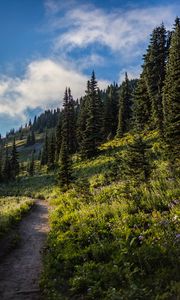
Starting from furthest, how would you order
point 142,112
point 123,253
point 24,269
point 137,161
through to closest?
point 142,112
point 137,161
point 24,269
point 123,253

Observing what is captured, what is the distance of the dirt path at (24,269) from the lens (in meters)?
7.87

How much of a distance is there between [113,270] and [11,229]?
31.8ft

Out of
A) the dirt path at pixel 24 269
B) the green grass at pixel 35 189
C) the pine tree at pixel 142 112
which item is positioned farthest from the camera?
the pine tree at pixel 142 112

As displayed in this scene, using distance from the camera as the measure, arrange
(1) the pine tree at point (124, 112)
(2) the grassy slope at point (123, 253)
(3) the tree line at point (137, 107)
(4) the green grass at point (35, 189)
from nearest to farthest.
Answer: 1. (2) the grassy slope at point (123, 253)
2. (3) the tree line at point (137, 107)
3. (4) the green grass at point (35, 189)
4. (1) the pine tree at point (124, 112)

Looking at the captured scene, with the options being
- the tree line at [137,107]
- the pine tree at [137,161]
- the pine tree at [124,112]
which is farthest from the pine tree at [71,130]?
the pine tree at [137,161]

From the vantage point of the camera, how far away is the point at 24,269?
9914 millimetres

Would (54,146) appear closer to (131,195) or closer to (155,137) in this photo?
(155,137)

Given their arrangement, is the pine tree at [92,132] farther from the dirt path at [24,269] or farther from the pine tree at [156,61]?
the dirt path at [24,269]

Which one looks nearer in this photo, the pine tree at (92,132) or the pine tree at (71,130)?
the pine tree at (92,132)

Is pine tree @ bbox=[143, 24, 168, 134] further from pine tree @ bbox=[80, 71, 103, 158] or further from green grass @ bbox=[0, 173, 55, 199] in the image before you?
green grass @ bbox=[0, 173, 55, 199]

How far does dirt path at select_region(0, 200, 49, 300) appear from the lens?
7.87m

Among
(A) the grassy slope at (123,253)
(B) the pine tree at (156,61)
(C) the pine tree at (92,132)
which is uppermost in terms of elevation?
(B) the pine tree at (156,61)

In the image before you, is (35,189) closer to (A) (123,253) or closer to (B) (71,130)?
(B) (71,130)

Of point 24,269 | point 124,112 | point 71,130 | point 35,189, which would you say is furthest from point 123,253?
point 71,130
